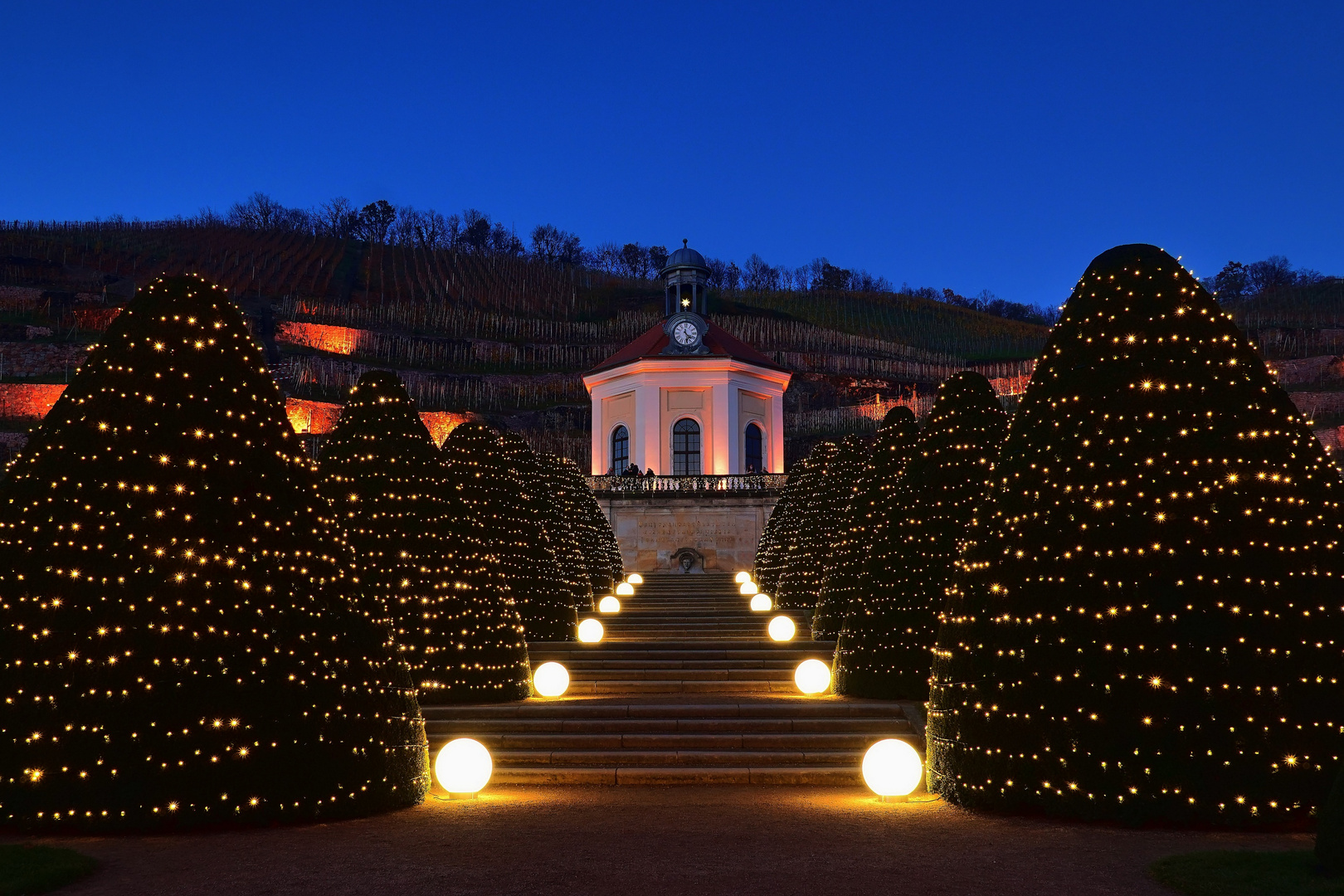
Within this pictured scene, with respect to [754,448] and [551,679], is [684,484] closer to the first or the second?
[754,448]

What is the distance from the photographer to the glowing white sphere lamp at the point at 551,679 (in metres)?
13.1

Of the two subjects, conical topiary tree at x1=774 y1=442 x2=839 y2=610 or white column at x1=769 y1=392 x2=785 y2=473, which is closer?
conical topiary tree at x1=774 y1=442 x2=839 y2=610

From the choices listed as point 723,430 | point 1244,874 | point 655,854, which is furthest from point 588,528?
point 723,430

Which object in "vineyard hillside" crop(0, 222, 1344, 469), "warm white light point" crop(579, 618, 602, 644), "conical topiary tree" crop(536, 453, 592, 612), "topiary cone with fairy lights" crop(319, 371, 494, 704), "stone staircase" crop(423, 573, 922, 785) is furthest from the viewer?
"vineyard hillside" crop(0, 222, 1344, 469)

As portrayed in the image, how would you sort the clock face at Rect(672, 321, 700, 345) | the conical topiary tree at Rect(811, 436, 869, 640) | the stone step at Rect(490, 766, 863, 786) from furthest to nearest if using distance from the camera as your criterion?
the clock face at Rect(672, 321, 700, 345) → the conical topiary tree at Rect(811, 436, 869, 640) → the stone step at Rect(490, 766, 863, 786)

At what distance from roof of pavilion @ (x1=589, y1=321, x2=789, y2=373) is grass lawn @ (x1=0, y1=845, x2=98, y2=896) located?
1330 inches

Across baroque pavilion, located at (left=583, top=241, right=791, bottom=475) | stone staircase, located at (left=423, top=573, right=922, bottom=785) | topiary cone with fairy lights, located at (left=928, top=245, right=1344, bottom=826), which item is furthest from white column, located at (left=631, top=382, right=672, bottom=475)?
topiary cone with fairy lights, located at (left=928, top=245, right=1344, bottom=826)

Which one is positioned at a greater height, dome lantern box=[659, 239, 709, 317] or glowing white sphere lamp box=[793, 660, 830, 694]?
dome lantern box=[659, 239, 709, 317]

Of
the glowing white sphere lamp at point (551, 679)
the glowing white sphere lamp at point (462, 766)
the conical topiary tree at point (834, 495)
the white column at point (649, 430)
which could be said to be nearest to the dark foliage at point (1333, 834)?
the glowing white sphere lamp at point (462, 766)

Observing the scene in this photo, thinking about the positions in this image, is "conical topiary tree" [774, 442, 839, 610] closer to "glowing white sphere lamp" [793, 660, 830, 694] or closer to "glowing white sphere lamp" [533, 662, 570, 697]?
"glowing white sphere lamp" [793, 660, 830, 694]

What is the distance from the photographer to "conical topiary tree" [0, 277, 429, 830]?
699cm

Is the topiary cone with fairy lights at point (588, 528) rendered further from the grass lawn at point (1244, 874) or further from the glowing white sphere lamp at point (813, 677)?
the grass lawn at point (1244, 874)

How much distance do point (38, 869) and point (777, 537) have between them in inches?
673

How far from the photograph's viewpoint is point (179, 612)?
721 cm
